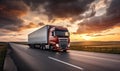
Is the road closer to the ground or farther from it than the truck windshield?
closer to the ground

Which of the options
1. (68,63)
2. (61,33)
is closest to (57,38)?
(61,33)

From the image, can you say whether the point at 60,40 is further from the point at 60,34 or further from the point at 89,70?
the point at 89,70

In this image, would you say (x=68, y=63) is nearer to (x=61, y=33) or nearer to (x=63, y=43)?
(x=63, y=43)

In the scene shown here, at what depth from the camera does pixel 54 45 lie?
73.2 feet

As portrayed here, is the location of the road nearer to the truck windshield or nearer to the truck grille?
the truck grille

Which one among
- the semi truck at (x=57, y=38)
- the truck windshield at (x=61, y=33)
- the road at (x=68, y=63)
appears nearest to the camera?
the road at (x=68, y=63)

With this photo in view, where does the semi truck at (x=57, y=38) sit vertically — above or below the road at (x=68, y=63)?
above

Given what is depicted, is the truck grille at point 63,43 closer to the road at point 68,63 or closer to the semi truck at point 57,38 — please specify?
the semi truck at point 57,38

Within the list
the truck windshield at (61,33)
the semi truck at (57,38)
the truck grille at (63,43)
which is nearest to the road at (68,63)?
the semi truck at (57,38)

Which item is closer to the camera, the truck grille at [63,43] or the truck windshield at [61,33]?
the truck grille at [63,43]

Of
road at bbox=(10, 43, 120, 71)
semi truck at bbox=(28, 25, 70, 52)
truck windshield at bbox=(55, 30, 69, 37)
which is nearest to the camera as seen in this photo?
road at bbox=(10, 43, 120, 71)

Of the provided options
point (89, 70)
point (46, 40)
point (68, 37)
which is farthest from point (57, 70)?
point (46, 40)

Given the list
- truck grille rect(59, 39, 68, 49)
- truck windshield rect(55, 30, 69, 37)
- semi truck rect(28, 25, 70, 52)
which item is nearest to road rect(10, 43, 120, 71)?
semi truck rect(28, 25, 70, 52)

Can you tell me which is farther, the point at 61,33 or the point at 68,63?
the point at 61,33
